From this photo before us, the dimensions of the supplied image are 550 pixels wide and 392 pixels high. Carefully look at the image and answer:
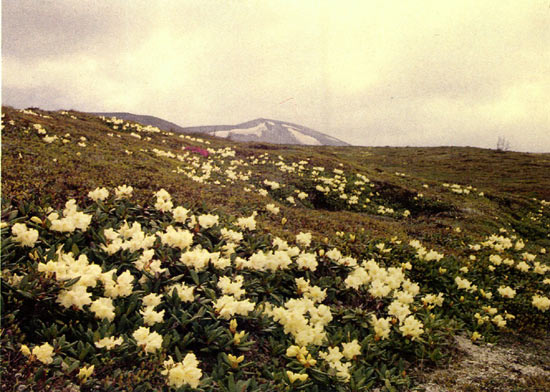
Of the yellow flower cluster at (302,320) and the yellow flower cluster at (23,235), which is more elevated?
the yellow flower cluster at (23,235)

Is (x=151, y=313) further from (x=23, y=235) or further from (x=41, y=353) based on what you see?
(x=23, y=235)

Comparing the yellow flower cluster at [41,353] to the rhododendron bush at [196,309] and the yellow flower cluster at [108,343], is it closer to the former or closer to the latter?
the rhododendron bush at [196,309]

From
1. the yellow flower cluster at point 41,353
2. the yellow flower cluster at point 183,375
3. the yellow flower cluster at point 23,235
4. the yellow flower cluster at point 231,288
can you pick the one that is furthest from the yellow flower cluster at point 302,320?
the yellow flower cluster at point 23,235

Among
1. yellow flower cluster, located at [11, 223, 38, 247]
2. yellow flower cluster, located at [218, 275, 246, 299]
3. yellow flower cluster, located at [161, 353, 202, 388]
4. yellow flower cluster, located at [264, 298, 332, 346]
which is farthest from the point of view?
yellow flower cluster, located at [218, 275, 246, 299]

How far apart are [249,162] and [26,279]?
20132 millimetres

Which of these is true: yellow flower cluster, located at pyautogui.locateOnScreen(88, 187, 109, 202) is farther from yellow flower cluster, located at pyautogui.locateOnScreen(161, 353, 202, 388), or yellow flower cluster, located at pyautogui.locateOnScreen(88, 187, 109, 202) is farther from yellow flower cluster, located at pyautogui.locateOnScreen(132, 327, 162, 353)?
yellow flower cluster, located at pyautogui.locateOnScreen(161, 353, 202, 388)

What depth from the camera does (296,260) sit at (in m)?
6.21

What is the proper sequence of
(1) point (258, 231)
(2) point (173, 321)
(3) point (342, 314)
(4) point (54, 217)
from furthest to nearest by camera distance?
(1) point (258, 231)
(3) point (342, 314)
(4) point (54, 217)
(2) point (173, 321)

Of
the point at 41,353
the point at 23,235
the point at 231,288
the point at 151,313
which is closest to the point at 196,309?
the point at 231,288

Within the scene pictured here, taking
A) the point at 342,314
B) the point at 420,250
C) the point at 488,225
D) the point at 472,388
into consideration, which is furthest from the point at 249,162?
the point at 472,388

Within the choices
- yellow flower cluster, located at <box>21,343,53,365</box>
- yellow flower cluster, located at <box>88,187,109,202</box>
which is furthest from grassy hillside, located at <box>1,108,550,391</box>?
yellow flower cluster, located at <box>88,187,109,202</box>

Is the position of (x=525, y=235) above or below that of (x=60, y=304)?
below

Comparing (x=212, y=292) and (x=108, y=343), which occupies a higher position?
(x=212, y=292)

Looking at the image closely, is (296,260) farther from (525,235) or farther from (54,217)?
(525,235)
